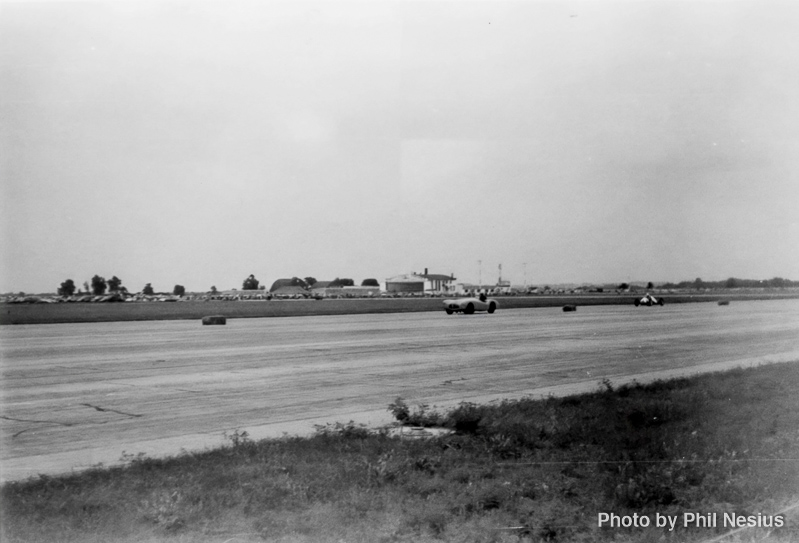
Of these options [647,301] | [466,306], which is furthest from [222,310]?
[647,301]

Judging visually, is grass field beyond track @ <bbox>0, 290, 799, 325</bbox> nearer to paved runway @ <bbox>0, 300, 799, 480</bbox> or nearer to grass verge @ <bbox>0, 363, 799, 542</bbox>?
paved runway @ <bbox>0, 300, 799, 480</bbox>

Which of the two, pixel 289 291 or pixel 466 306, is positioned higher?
pixel 289 291

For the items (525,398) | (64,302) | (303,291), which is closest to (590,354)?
(525,398)

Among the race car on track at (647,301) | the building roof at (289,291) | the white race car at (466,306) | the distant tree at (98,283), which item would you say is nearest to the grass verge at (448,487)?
the distant tree at (98,283)

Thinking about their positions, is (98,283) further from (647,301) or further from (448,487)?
(647,301)

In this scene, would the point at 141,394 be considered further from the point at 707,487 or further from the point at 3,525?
the point at 707,487

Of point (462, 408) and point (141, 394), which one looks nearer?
point (462, 408)
